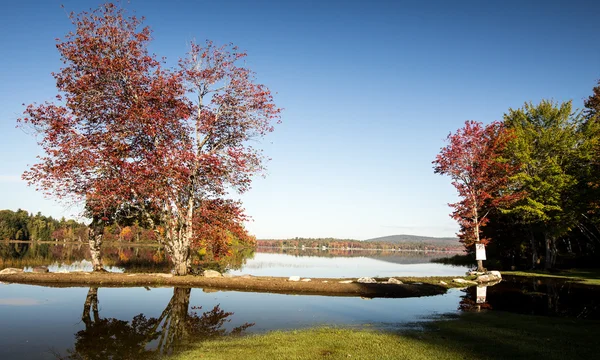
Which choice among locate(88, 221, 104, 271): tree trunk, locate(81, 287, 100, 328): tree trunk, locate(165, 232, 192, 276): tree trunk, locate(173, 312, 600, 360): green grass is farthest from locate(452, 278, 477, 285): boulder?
locate(88, 221, 104, 271): tree trunk

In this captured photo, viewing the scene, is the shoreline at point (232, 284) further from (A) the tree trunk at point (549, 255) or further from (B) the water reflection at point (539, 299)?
(A) the tree trunk at point (549, 255)

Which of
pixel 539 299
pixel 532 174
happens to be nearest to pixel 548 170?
pixel 532 174

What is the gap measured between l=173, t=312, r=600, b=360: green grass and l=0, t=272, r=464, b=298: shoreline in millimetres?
9185

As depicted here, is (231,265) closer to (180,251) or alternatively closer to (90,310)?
(180,251)

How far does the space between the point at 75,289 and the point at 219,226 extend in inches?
366

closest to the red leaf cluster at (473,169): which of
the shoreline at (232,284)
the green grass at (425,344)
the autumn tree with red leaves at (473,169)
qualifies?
the autumn tree with red leaves at (473,169)

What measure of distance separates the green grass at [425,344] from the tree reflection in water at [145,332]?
109 cm

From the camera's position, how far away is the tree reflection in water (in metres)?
10.1

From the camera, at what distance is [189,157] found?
24391 millimetres

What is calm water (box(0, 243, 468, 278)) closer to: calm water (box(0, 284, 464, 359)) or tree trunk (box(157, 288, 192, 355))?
calm water (box(0, 284, 464, 359))

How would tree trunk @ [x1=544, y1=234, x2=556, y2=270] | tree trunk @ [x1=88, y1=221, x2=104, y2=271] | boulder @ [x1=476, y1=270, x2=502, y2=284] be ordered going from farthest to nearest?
tree trunk @ [x1=544, y1=234, x2=556, y2=270] → boulder @ [x1=476, y1=270, x2=502, y2=284] → tree trunk @ [x1=88, y1=221, x2=104, y2=271]

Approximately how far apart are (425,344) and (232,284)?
49.4 feet

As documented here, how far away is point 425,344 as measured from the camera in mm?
10617

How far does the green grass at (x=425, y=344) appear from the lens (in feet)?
31.5
